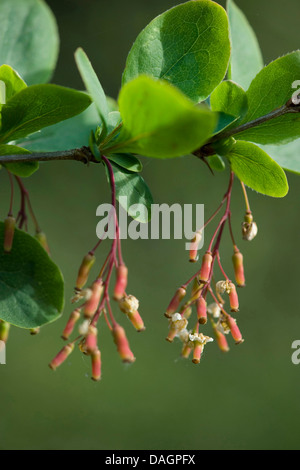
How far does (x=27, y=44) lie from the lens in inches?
32.5

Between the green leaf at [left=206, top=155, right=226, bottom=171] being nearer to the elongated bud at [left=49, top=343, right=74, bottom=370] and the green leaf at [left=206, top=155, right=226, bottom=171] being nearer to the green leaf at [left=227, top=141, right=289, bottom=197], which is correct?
the green leaf at [left=227, top=141, right=289, bottom=197]

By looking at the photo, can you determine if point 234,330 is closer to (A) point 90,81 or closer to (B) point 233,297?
(B) point 233,297

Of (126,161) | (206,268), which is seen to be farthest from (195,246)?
(126,161)

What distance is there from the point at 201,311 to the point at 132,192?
0.16 metres

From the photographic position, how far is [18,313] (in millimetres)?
627

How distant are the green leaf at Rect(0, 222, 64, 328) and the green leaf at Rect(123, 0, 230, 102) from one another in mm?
213

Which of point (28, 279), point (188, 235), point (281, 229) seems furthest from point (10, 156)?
point (281, 229)

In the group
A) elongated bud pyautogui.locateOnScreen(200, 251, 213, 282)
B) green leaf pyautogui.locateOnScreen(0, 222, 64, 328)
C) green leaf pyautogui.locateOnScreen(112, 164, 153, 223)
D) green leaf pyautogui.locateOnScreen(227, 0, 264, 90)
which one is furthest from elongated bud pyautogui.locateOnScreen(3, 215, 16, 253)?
green leaf pyautogui.locateOnScreen(227, 0, 264, 90)

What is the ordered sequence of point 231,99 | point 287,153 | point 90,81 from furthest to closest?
1. point 287,153
2. point 231,99
3. point 90,81

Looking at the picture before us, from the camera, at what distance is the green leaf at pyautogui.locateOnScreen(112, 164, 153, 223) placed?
636mm

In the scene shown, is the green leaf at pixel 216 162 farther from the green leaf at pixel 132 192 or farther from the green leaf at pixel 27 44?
the green leaf at pixel 27 44

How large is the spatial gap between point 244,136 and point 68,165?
275 centimetres

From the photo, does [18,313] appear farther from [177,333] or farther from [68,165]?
[68,165]

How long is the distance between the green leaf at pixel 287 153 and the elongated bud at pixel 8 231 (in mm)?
338
